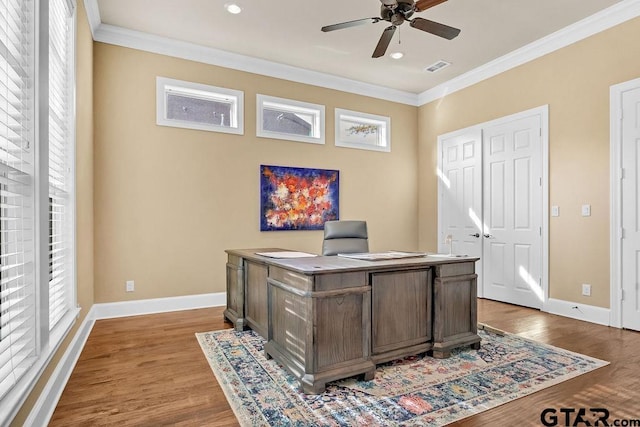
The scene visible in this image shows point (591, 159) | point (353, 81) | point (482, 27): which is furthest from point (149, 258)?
point (591, 159)

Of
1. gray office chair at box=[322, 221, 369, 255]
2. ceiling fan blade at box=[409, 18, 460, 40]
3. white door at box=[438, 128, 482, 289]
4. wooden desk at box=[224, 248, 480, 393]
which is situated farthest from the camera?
white door at box=[438, 128, 482, 289]

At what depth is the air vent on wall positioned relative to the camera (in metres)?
4.94

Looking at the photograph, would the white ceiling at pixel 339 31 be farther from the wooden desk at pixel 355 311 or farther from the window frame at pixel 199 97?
the wooden desk at pixel 355 311

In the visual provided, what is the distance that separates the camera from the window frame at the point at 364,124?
548cm

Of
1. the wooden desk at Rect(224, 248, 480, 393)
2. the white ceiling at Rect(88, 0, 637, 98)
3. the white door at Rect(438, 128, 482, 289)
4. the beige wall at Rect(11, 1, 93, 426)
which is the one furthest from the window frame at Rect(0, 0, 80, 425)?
the white door at Rect(438, 128, 482, 289)

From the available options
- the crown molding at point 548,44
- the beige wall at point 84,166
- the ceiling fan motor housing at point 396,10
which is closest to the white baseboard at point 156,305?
the beige wall at point 84,166

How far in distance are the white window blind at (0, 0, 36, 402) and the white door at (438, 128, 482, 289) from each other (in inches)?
173

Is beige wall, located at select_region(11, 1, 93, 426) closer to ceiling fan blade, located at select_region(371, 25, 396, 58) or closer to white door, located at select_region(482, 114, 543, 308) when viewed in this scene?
ceiling fan blade, located at select_region(371, 25, 396, 58)

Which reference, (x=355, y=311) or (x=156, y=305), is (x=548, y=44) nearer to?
(x=355, y=311)

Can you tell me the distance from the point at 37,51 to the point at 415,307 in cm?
279

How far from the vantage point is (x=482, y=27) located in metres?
4.00

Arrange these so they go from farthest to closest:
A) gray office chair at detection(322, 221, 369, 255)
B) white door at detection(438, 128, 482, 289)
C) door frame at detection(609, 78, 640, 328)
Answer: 1. white door at detection(438, 128, 482, 289)
2. gray office chair at detection(322, 221, 369, 255)
3. door frame at detection(609, 78, 640, 328)

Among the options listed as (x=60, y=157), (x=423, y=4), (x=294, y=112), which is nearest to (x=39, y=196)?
(x=60, y=157)

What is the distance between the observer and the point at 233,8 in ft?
11.9
